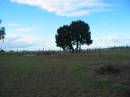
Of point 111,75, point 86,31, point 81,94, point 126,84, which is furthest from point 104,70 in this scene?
point 86,31

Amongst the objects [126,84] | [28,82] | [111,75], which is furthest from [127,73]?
[28,82]

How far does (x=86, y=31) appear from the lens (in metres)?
88.5

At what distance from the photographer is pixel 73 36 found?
89.0m

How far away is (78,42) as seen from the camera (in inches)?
3504

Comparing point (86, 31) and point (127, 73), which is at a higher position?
point (86, 31)

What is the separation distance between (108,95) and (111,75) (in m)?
5.44

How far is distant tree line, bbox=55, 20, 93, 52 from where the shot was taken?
87.9 m

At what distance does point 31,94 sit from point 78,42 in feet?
243

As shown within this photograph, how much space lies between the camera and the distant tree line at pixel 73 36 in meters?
87.9

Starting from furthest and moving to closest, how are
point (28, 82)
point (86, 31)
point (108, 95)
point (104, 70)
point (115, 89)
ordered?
point (86, 31) → point (104, 70) → point (28, 82) → point (115, 89) → point (108, 95)

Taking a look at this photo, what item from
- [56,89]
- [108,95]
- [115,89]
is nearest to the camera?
[108,95]

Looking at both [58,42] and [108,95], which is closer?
[108,95]

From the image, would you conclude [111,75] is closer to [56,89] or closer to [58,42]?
[56,89]

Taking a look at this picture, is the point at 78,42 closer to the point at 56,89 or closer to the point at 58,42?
the point at 58,42
